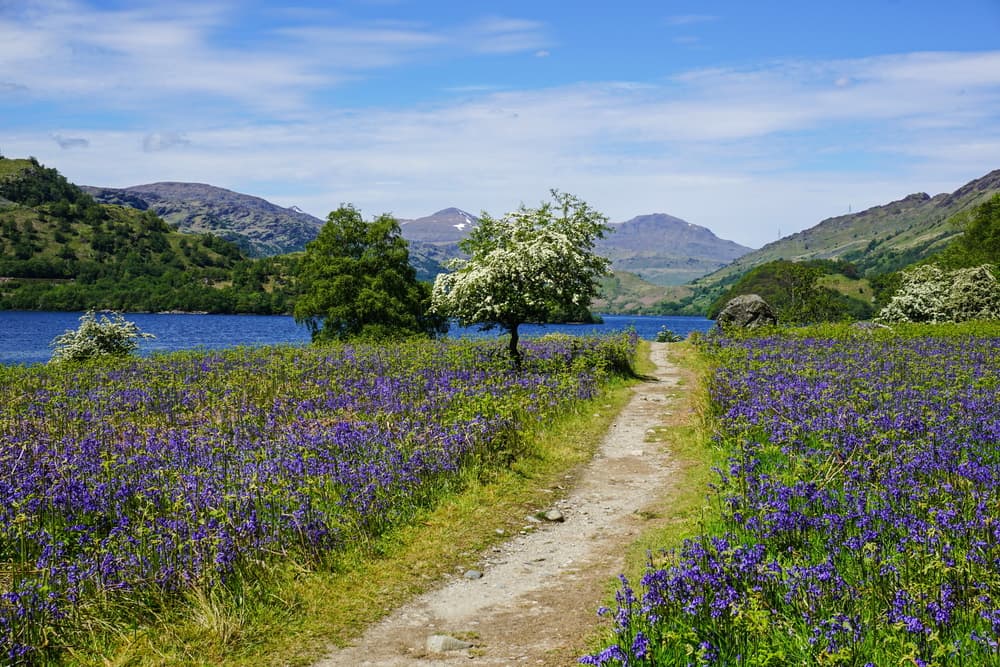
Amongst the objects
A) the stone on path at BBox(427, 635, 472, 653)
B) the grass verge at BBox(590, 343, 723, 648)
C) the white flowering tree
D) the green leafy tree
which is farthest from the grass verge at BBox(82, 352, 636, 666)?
the green leafy tree

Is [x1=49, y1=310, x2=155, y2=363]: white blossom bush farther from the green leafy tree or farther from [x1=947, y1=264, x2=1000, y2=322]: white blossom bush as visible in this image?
[x1=947, y1=264, x2=1000, y2=322]: white blossom bush

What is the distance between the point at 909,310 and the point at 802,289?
718 inches

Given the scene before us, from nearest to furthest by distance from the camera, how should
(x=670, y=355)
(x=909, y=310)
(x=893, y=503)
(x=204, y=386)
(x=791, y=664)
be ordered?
(x=791, y=664) → (x=893, y=503) → (x=204, y=386) → (x=670, y=355) → (x=909, y=310)

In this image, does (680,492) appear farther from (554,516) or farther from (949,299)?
(949,299)

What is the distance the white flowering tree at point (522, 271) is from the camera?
25656 mm

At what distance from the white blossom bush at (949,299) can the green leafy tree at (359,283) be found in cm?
3397

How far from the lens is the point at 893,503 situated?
8.57m

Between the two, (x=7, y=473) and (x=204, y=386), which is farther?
(x=204, y=386)

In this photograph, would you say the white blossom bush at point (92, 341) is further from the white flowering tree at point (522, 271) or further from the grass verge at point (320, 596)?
the grass verge at point (320, 596)

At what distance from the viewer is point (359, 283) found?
4822 centimetres

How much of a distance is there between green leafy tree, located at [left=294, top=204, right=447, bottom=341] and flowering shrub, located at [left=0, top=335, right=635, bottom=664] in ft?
79.4

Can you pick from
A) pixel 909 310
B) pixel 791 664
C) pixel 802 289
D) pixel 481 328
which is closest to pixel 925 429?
pixel 791 664

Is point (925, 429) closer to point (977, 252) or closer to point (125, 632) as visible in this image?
point (125, 632)

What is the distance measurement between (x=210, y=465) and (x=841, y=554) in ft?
31.8
